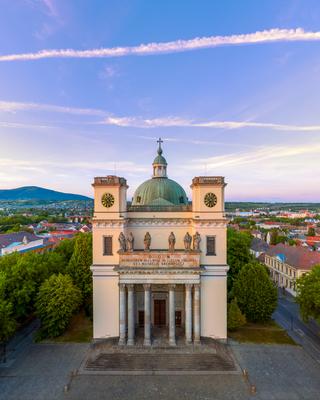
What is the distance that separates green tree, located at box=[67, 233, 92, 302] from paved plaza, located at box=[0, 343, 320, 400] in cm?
996

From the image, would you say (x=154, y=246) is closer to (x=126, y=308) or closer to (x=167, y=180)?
(x=126, y=308)

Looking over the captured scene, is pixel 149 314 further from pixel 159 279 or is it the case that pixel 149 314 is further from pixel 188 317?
pixel 188 317

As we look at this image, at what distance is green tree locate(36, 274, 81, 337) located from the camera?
32.4 meters

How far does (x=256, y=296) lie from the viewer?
3622cm

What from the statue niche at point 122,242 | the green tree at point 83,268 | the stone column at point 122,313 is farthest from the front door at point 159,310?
the green tree at point 83,268

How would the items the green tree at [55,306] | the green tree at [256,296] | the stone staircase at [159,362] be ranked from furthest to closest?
the green tree at [256,296], the green tree at [55,306], the stone staircase at [159,362]

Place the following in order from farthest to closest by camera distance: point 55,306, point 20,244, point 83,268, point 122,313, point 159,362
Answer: point 20,244 → point 83,268 → point 55,306 → point 122,313 → point 159,362

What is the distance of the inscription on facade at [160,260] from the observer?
31266 mm

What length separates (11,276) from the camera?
34250 mm

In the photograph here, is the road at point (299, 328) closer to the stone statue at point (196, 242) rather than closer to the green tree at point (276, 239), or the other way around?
the stone statue at point (196, 242)

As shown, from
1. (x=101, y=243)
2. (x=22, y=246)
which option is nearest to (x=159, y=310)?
(x=101, y=243)

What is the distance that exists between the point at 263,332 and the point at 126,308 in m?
18.7

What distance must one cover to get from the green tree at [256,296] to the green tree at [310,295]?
160 inches

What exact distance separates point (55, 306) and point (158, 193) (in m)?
20.1
